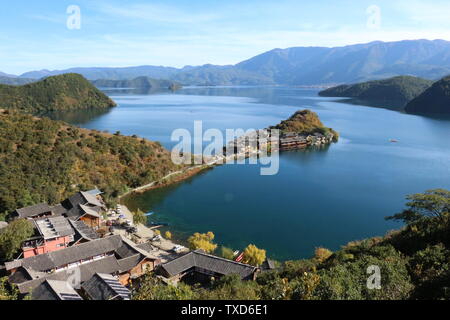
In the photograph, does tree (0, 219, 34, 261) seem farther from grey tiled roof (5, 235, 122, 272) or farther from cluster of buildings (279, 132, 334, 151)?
cluster of buildings (279, 132, 334, 151)

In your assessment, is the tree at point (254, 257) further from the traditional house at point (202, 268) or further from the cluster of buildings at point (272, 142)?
the cluster of buildings at point (272, 142)

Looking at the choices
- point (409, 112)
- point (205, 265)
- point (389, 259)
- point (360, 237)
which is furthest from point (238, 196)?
point (409, 112)

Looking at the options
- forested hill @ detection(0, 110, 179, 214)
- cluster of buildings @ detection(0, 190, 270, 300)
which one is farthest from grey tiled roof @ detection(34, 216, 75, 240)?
forested hill @ detection(0, 110, 179, 214)

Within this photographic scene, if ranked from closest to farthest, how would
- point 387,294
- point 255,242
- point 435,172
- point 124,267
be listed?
point 387,294
point 124,267
point 255,242
point 435,172

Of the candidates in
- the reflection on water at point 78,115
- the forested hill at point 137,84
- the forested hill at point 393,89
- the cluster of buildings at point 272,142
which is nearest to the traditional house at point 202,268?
the cluster of buildings at point 272,142

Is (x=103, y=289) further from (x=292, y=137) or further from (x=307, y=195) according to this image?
(x=292, y=137)

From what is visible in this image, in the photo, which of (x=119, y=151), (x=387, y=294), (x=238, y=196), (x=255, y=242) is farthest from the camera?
(x=119, y=151)

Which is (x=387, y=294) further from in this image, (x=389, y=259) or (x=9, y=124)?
(x=9, y=124)
